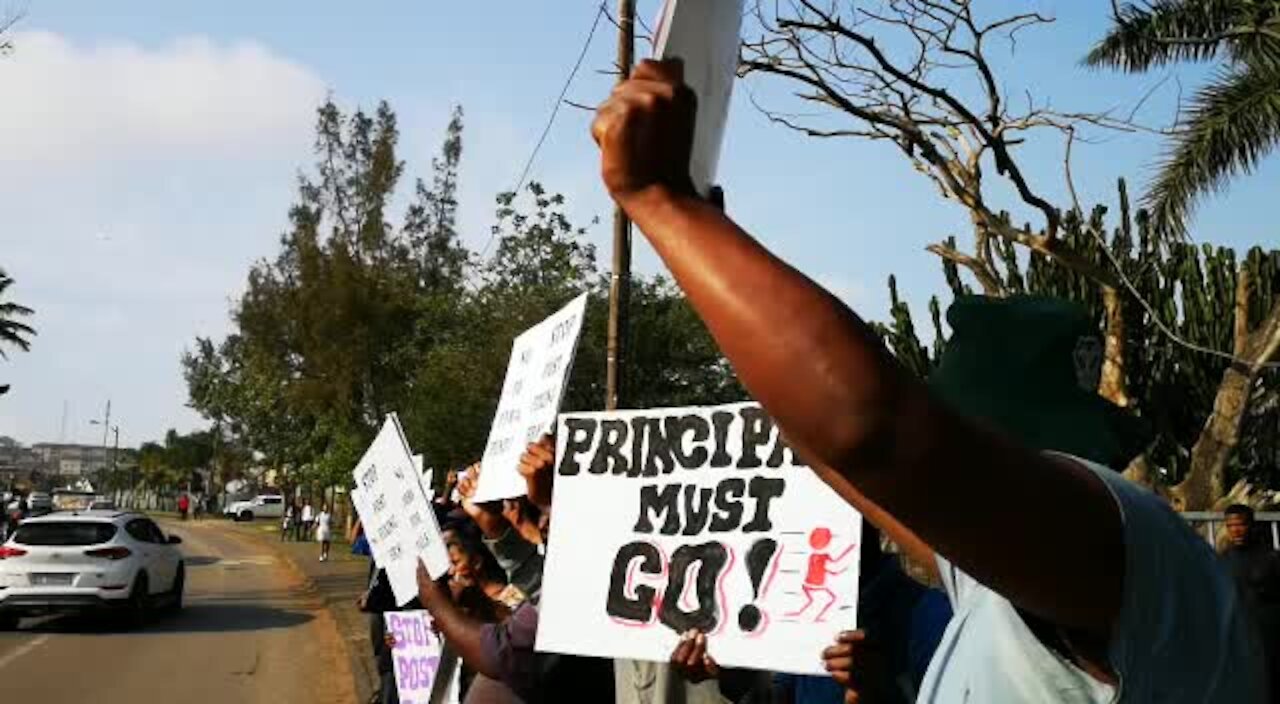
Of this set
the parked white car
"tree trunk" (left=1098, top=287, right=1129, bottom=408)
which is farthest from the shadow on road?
the parked white car

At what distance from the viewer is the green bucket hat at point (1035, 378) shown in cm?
140

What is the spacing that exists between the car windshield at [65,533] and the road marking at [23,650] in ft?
4.81

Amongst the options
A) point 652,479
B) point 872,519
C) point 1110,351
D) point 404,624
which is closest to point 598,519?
point 652,479

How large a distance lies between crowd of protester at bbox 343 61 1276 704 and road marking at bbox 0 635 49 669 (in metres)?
12.9

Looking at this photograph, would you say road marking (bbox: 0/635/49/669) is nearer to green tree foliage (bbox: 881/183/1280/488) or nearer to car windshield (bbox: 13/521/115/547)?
car windshield (bbox: 13/521/115/547)

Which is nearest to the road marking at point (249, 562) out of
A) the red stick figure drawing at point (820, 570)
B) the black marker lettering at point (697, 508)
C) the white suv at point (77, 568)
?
the white suv at point (77, 568)

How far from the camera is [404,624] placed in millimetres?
5531

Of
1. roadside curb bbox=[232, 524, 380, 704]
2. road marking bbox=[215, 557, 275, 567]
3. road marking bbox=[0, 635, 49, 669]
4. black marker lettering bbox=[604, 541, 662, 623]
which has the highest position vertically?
black marker lettering bbox=[604, 541, 662, 623]

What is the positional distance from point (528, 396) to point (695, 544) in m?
1.16

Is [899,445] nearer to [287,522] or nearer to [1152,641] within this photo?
[1152,641]

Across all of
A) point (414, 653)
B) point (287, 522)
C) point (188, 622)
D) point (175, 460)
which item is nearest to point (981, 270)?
point (414, 653)

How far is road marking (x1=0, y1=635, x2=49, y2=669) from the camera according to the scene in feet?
41.7

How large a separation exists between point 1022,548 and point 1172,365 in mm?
15063

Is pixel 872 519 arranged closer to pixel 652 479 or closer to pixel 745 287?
pixel 745 287
